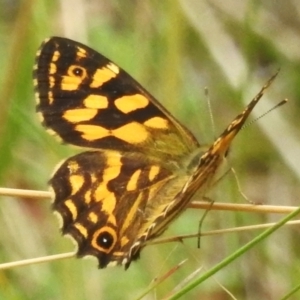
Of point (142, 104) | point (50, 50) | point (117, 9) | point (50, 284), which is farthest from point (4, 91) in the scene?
point (117, 9)

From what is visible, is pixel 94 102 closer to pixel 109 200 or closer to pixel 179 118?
pixel 109 200

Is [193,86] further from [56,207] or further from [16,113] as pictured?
[56,207]

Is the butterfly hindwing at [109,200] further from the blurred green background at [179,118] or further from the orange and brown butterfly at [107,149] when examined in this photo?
the blurred green background at [179,118]

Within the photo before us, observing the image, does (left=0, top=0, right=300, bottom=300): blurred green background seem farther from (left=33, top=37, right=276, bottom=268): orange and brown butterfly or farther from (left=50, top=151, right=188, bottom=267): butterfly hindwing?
(left=50, top=151, right=188, bottom=267): butterfly hindwing

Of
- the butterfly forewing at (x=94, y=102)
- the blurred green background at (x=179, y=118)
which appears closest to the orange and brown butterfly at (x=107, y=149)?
the butterfly forewing at (x=94, y=102)

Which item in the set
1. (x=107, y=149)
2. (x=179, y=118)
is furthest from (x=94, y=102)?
(x=179, y=118)
